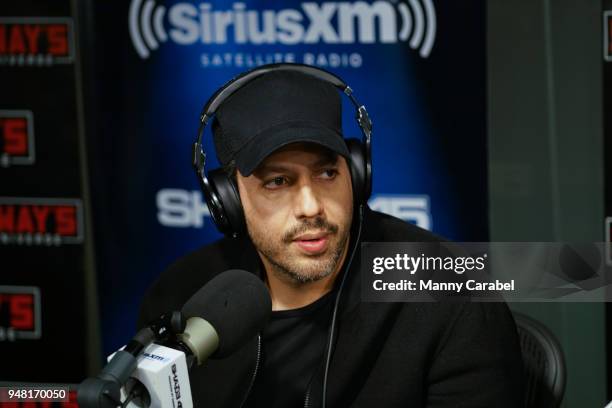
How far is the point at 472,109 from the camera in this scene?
237 centimetres

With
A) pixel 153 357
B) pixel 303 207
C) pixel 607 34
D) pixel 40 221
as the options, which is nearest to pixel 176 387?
pixel 153 357

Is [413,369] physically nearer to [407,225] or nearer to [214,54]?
[407,225]

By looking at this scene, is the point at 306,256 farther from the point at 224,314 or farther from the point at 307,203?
the point at 224,314

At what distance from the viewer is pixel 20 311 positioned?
9.20ft

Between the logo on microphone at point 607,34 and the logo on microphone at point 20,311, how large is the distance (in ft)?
6.05

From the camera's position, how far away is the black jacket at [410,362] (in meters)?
1.53

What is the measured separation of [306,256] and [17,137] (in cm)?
148

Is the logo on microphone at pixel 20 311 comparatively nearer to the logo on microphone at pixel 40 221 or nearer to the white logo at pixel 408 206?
the logo on microphone at pixel 40 221

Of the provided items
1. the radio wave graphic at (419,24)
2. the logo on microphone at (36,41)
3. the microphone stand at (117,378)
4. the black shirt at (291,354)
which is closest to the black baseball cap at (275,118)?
the black shirt at (291,354)

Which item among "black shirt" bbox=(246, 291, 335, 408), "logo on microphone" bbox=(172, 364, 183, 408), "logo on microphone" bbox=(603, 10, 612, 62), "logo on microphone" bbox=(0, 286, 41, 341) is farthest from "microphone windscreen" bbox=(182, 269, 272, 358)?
"logo on microphone" bbox=(0, 286, 41, 341)

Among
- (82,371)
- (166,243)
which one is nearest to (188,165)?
(166,243)

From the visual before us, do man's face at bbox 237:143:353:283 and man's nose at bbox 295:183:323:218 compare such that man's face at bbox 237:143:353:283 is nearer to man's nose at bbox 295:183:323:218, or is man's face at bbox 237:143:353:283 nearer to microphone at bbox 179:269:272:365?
man's nose at bbox 295:183:323:218

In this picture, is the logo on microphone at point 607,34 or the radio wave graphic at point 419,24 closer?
the logo on microphone at point 607,34

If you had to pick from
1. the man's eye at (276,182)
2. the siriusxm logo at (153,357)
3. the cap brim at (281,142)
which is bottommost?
the siriusxm logo at (153,357)
